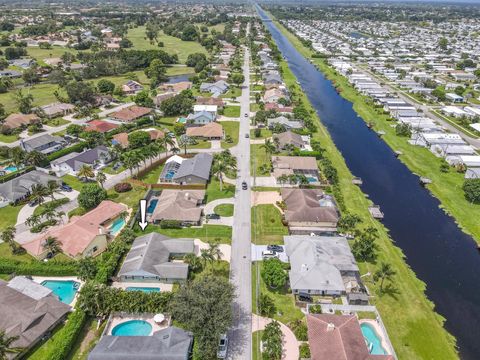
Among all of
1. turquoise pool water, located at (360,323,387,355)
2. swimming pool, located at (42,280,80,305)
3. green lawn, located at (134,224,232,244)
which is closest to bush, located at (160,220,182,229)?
green lawn, located at (134,224,232,244)

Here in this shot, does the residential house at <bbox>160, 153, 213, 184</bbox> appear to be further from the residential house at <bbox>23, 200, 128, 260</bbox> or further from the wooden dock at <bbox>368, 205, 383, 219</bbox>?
the wooden dock at <bbox>368, 205, 383, 219</bbox>

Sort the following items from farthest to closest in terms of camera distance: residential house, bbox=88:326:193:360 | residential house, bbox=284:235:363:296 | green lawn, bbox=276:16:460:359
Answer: residential house, bbox=284:235:363:296 → green lawn, bbox=276:16:460:359 → residential house, bbox=88:326:193:360

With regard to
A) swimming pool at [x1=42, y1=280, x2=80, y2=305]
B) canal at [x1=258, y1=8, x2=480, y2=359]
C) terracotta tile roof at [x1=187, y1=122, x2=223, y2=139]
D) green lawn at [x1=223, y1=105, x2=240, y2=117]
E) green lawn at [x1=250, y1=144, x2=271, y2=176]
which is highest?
terracotta tile roof at [x1=187, y1=122, x2=223, y2=139]

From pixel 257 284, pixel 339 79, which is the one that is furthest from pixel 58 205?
pixel 339 79

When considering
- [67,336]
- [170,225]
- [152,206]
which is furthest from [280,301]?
[152,206]

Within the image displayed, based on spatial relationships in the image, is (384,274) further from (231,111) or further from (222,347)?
(231,111)

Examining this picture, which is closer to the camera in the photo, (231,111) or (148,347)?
(148,347)
